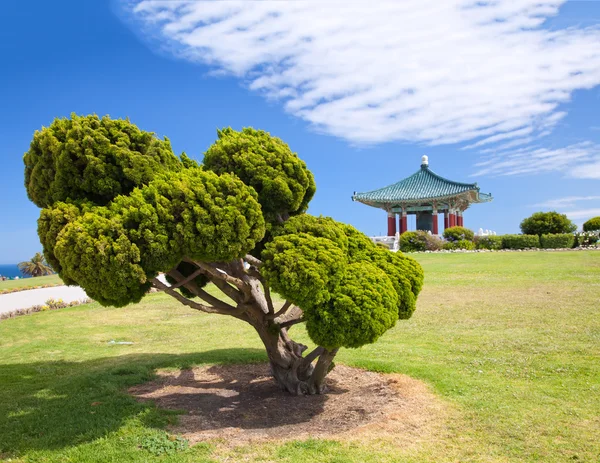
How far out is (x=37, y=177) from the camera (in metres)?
6.32

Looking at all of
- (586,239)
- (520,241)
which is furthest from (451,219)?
(586,239)

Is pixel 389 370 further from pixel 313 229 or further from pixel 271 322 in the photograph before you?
pixel 313 229

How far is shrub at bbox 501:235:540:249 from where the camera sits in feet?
111

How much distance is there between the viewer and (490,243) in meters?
35.7

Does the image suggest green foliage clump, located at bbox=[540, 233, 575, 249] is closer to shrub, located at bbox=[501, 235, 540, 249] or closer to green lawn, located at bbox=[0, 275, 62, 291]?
shrub, located at bbox=[501, 235, 540, 249]

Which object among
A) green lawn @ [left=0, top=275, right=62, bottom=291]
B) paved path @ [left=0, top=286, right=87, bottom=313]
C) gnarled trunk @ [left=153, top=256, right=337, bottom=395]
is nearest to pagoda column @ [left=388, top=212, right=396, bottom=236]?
green lawn @ [left=0, top=275, right=62, bottom=291]

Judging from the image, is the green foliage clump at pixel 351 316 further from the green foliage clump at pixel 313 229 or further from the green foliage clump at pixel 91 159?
the green foliage clump at pixel 91 159

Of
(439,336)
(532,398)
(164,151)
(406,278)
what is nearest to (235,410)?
(406,278)

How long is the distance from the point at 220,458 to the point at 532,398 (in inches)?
168

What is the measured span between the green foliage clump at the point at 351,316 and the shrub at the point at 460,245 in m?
29.4

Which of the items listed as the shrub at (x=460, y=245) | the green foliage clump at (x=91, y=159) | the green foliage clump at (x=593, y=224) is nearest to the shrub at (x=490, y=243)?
the shrub at (x=460, y=245)

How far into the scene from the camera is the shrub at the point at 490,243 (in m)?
35.5

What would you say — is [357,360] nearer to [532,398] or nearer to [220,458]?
[532,398]

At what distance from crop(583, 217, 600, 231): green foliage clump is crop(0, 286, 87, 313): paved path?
1410 inches
